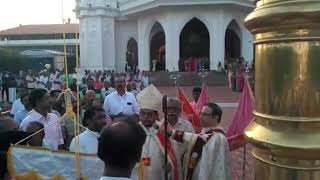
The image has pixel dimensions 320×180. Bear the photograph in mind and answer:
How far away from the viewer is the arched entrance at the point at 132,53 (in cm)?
3453

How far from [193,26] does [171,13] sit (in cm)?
355

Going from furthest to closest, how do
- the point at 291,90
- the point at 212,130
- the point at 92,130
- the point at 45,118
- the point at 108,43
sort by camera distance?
the point at 108,43 → the point at 45,118 → the point at 92,130 → the point at 212,130 → the point at 291,90

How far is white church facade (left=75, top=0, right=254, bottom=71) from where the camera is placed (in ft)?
96.1

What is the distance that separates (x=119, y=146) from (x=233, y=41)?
105 feet

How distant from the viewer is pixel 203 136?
328 cm

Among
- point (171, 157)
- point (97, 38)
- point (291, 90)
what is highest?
point (97, 38)

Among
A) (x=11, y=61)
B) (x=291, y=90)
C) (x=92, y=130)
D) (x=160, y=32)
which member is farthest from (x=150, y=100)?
(x=11, y=61)

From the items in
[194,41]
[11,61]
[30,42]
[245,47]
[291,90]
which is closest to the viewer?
[291,90]

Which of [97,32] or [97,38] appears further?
[97,38]

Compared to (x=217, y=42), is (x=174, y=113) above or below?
below

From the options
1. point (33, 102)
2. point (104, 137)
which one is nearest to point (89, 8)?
point (33, 102)

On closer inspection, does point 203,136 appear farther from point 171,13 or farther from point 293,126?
point 171,13

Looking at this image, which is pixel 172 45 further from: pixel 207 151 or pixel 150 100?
pixel 207 151

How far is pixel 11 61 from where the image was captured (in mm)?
48312
